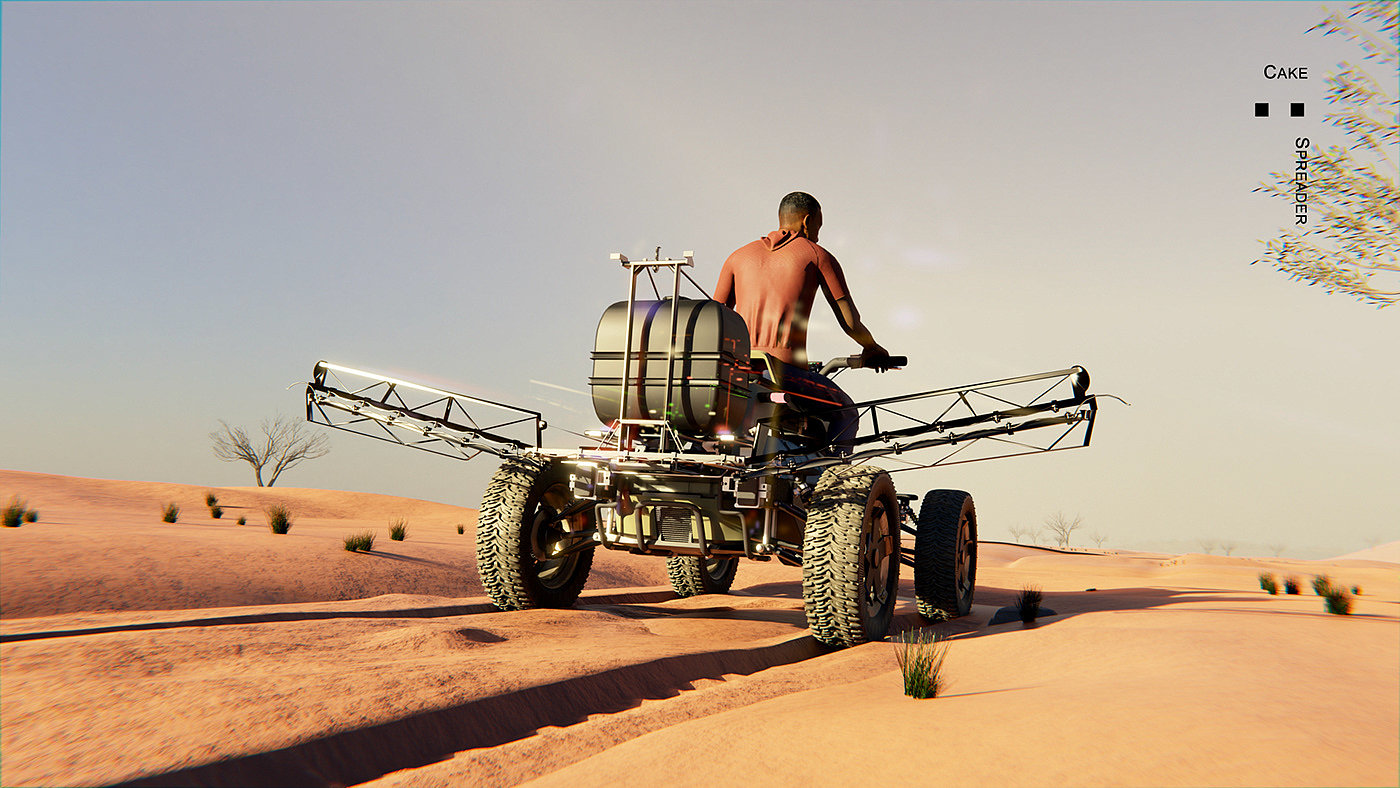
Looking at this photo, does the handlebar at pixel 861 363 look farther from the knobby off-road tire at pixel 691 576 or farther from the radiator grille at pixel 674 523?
the knobby off-road tire at pixel 691 576

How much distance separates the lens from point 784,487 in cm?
770

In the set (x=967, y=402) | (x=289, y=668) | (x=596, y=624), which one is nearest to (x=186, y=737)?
(x=289, y=668)

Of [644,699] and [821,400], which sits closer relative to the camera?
[644,699]

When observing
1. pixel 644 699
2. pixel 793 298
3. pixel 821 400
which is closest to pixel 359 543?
pixel 821 400

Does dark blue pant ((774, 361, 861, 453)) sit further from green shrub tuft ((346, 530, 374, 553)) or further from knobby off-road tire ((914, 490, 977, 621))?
green shrub tuft ((346, 530, 374, 553))

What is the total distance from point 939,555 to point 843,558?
262 centimetres

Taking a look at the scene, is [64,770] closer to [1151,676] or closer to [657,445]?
[657,445]

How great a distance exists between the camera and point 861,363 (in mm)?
8766

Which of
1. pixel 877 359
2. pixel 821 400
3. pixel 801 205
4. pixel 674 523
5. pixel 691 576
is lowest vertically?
pixel 691 576

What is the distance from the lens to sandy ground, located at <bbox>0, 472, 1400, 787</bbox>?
131 inches

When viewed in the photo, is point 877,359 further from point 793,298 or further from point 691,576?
point 691,576

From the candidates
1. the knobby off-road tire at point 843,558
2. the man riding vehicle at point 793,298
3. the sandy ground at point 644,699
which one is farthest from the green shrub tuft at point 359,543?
the knobby off-road tire at point 843,558

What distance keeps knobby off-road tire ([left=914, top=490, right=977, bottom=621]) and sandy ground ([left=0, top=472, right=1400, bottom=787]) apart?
1.57ft

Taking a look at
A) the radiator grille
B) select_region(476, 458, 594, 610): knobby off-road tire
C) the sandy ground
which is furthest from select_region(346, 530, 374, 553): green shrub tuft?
the radiator grille
